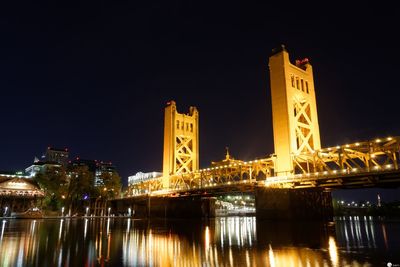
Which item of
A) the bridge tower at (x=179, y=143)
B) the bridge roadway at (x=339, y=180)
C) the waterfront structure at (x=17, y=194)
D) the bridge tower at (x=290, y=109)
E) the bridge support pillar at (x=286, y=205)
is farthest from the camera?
the bridge tower at (x=179, y=143)

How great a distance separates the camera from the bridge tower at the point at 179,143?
75.7m

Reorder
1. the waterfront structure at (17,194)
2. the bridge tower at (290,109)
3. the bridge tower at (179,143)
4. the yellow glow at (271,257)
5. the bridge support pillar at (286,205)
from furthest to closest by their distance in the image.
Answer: the bridge tower at (179,143)
the waterfront structure at (17,194)
the bridge tower at (290,109)
the bridge support pillar at (286,205)
the yellow glow at (271,257)

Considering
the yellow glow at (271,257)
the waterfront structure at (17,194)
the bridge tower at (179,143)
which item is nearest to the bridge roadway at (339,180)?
the yellow glow at (271,257)

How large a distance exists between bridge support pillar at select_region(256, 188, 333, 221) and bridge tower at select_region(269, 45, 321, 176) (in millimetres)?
3293

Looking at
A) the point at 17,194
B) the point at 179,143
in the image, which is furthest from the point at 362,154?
the point at 17,194

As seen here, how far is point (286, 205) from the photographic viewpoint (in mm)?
35062

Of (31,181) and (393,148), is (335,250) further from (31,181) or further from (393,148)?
(31,181)

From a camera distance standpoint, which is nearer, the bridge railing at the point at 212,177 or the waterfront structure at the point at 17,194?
the bridge railing at the point at 212,177

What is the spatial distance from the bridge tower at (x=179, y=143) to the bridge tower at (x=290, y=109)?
117ft

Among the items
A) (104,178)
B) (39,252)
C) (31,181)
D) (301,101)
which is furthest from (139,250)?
(104,178)

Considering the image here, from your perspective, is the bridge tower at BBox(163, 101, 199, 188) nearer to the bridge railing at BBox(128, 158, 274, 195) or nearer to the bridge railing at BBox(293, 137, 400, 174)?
the bridge railing at BBox(128, 158, 274, 195)

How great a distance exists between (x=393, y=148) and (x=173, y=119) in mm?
54348

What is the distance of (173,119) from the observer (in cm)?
7869

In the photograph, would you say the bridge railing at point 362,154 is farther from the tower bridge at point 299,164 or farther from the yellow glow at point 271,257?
the yellow glow at point 271,257
